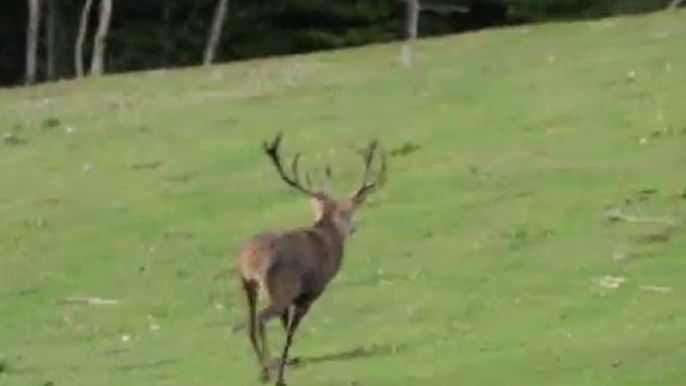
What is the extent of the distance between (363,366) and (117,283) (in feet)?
17.8

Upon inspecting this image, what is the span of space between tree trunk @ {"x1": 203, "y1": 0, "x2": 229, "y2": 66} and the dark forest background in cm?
32

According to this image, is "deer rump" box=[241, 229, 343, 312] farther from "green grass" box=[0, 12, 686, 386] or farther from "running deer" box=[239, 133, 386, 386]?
"green grass" box=[0, 12, 686, 386]

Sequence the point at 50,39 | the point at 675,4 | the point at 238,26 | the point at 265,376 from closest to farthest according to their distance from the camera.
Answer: the point at 265,376
the point at 675,4
the point at 50,39
the point at 238,26

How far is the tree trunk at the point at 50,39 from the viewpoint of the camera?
1699 inches

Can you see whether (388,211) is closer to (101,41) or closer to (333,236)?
(333,236)

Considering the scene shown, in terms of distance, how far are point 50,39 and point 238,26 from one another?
3929 millimetres

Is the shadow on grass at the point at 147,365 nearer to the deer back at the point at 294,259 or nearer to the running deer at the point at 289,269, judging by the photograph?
the running deer at the point at 289,269

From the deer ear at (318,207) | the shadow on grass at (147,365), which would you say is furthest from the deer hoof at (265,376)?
the shadow on grass at (147,365)

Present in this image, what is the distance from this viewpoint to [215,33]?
140 feet

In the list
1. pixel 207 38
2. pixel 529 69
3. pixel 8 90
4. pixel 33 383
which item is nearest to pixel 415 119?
pixel 529 69

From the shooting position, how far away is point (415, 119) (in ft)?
86.4

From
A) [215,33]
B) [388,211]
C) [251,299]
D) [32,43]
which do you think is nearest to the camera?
[251,299]

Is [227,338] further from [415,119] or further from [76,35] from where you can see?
[76,35]

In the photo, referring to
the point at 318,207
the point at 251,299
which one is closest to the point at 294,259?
the point at 251,299
